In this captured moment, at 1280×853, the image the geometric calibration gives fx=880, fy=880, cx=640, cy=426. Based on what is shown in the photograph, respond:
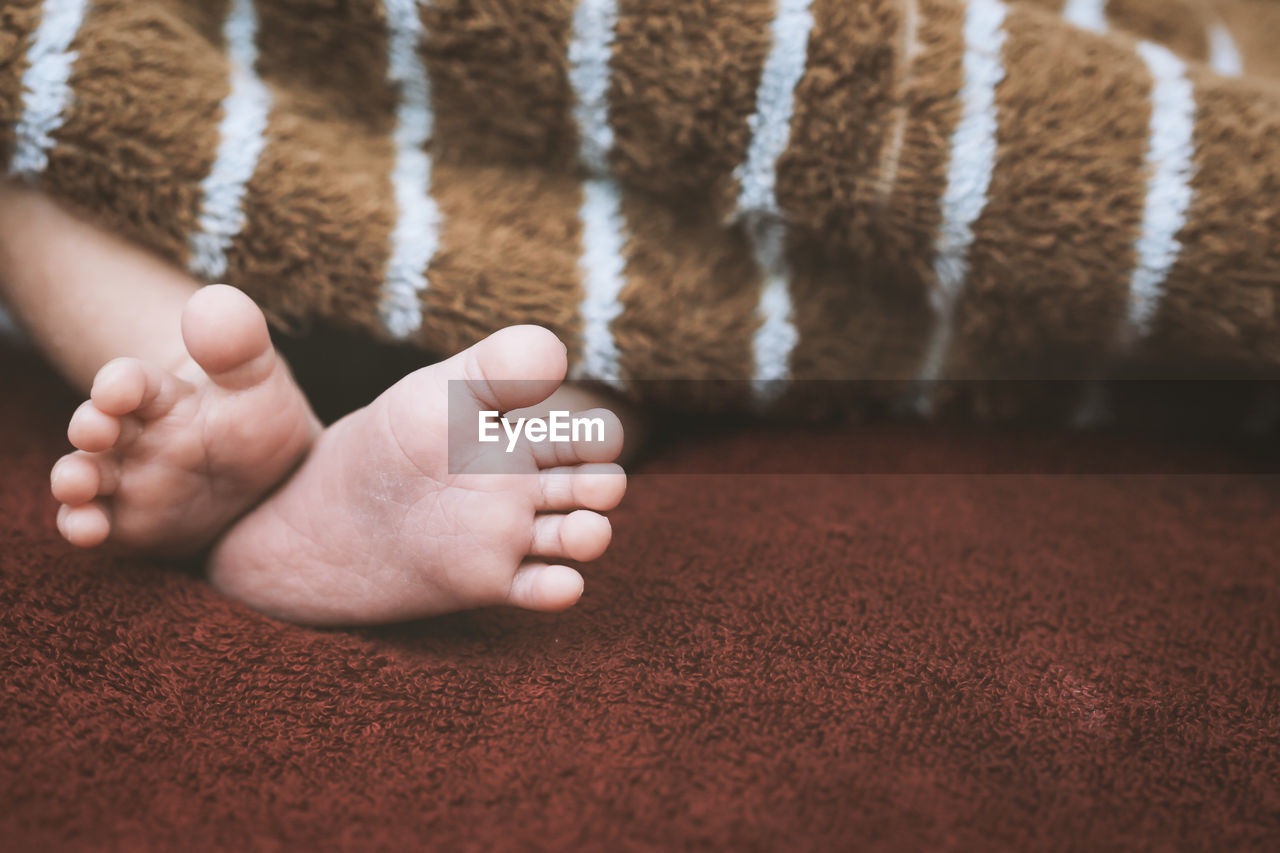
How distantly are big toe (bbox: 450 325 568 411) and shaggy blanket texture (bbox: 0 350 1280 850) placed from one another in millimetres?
133

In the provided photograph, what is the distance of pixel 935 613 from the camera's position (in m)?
0.49

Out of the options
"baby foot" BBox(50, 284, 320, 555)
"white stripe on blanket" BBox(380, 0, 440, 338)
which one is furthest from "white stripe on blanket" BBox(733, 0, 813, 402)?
"baby foot" BBox(50, 284, 320, 555)

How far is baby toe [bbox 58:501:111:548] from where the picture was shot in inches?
17.1

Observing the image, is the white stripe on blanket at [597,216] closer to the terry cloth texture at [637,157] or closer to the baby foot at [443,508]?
the terry cloth texture at [637,157]

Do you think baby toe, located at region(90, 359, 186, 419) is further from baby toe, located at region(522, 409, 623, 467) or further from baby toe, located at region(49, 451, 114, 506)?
baby toe, located at region(522, 409, 623, 467)

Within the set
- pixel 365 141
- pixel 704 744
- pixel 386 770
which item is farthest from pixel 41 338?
pixel 704 744

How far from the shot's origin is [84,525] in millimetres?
436

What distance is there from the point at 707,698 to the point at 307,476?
251 mm

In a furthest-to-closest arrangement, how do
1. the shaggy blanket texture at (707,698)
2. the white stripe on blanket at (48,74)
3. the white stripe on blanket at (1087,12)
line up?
1. the white stripe on blanket at (1087,12)
2. the white stripe on blanket at (48,74)
3. the shaggy blanket texture at (707,698)

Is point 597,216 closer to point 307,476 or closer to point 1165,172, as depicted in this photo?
point 307,476

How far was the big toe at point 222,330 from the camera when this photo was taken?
1.41ft

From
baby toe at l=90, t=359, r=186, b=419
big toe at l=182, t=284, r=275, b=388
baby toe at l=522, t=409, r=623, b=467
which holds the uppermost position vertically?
big toe at l=182, t=284, r=275, b=388

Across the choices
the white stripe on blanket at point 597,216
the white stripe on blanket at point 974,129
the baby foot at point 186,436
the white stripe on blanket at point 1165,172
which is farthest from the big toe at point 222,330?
the white stripe on blanket at point 1165,172

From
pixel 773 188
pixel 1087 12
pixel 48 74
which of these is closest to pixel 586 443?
pixel 773 188
